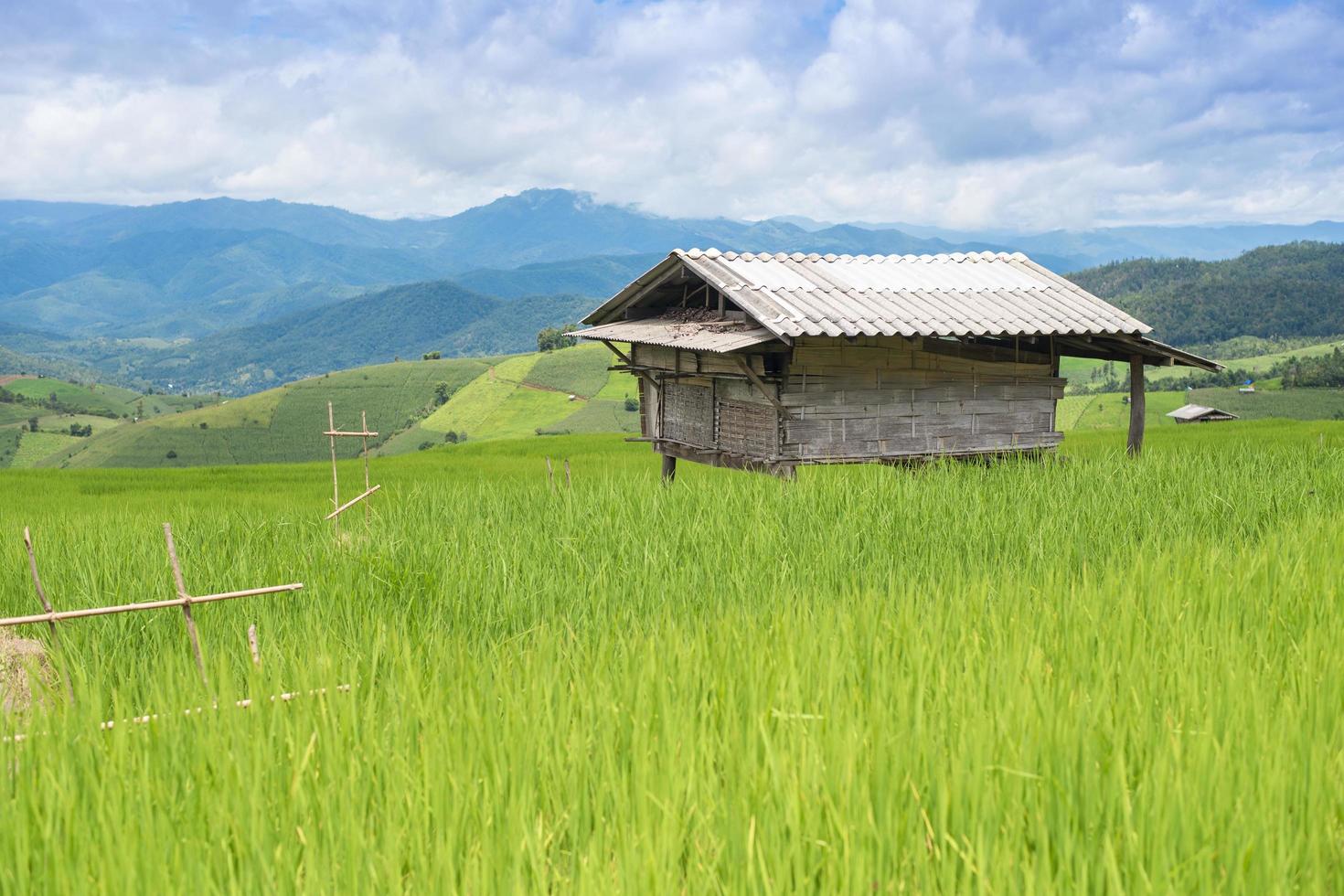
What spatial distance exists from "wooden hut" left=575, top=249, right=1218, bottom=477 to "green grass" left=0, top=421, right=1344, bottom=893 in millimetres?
4347

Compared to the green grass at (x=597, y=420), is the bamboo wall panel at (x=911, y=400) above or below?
above

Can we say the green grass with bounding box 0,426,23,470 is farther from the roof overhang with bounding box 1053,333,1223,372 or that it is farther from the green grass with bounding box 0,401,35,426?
the roof overhang with bounding box 1053,333,1223,372

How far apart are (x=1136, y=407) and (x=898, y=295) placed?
451cm

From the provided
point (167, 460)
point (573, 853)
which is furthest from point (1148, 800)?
point (167, 460)

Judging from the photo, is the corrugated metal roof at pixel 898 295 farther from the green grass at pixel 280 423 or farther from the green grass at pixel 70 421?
the green grass at pixel 70 421

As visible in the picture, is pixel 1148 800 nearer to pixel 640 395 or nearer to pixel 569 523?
pixel 569 523

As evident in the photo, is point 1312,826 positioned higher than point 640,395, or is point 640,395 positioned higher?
point 640,395

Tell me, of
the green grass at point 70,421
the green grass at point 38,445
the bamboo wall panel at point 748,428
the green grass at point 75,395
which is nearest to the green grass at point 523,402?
the green grass at point 38,445

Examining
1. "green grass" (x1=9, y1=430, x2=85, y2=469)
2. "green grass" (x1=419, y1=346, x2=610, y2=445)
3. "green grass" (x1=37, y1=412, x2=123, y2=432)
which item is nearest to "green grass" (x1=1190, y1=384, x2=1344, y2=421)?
"green grass" (x1=419, y1=346, x2=610, y2=445)

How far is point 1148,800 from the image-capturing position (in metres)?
2.89

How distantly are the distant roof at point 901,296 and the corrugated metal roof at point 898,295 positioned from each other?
0.05 feet

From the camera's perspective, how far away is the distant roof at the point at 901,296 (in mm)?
11109

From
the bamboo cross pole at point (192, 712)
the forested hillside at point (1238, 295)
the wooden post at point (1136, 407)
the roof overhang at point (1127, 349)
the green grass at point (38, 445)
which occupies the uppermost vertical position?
the forested hillside at point (1238, 295)

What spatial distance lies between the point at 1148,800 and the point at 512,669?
97.7 inches
